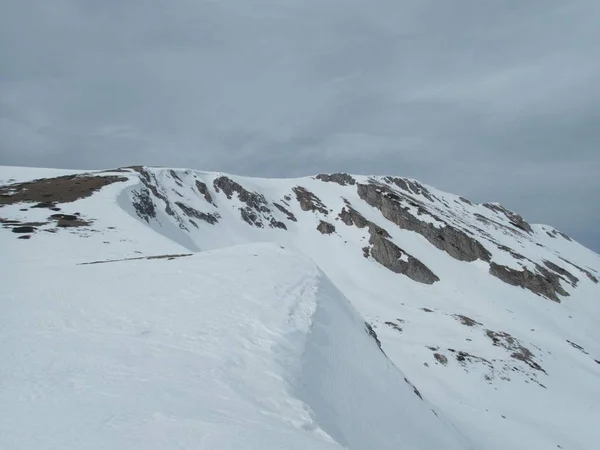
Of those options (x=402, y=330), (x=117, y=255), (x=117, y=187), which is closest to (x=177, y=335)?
(x=117, y=255)

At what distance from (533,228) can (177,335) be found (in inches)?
6006

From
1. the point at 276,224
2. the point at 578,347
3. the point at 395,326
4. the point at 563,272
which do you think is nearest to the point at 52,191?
the point at 276,224

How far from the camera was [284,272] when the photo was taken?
19.2m

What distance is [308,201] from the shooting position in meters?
93.0

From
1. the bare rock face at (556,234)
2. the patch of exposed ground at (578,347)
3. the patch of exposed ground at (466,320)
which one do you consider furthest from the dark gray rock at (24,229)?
the bare rock face at (556,234)

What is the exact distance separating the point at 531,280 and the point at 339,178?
56106 millimetres

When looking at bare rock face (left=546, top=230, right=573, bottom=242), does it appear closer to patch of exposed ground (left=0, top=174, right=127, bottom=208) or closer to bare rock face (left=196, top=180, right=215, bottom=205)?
bare rock face (left=196, top=180, right=215, bottom=205)

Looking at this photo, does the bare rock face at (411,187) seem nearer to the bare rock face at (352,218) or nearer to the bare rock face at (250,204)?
the bare rock face at (352,218)

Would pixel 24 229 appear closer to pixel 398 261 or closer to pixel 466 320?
pixel 466 320

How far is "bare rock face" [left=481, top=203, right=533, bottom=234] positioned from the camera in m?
129

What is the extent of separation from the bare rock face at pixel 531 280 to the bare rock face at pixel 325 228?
1241 inches

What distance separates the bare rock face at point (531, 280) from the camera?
70.0 metres

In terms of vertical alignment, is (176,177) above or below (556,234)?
below

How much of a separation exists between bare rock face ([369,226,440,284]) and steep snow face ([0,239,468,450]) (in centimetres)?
5171
